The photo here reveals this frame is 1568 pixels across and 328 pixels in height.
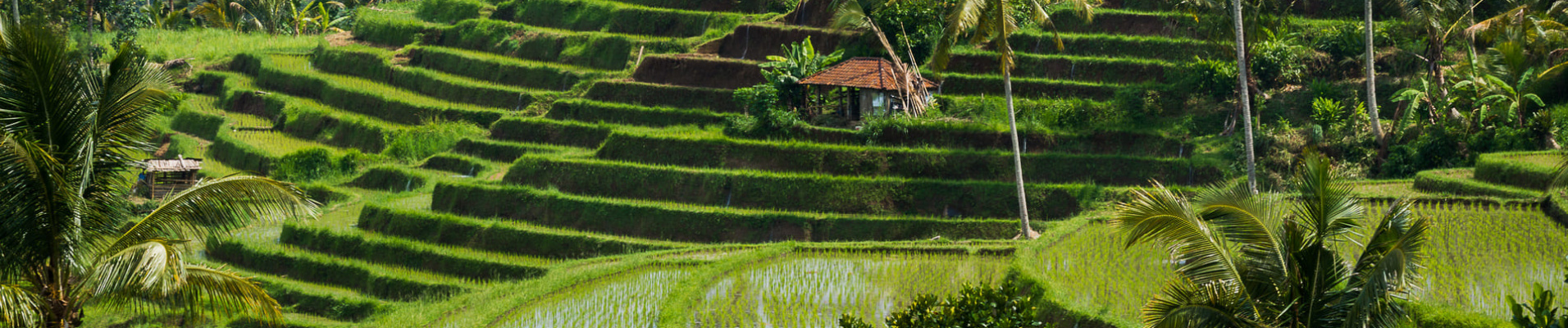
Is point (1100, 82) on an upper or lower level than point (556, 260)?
upper

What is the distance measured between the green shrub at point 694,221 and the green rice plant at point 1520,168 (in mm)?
6906

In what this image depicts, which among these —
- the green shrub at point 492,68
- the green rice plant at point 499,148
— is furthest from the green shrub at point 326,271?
the green shrub at point 492,68

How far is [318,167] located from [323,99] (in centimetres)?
621

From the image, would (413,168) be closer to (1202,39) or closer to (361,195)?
(361,195)

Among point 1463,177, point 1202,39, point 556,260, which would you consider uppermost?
point 1202,39

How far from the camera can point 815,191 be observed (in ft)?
79.7

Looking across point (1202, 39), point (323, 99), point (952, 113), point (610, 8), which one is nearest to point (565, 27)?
point (610, 8)

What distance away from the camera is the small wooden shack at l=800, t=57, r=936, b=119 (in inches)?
1030

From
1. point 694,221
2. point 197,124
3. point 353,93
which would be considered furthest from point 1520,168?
point 197,124

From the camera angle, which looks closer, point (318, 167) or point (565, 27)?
point (318, 167)

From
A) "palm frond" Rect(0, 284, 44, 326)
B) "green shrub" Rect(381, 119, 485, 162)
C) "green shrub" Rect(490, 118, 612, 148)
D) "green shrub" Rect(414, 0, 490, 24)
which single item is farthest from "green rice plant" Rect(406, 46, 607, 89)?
"palm frond" Rect(0, 284, 44, 326)

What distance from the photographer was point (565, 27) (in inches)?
1481

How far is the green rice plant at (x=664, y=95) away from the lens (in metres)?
29.3

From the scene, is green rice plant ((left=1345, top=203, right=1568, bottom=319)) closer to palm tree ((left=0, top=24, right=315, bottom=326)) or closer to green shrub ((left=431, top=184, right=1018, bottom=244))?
green shrub ((left=431, top=184, right=1018, bottom=244))
